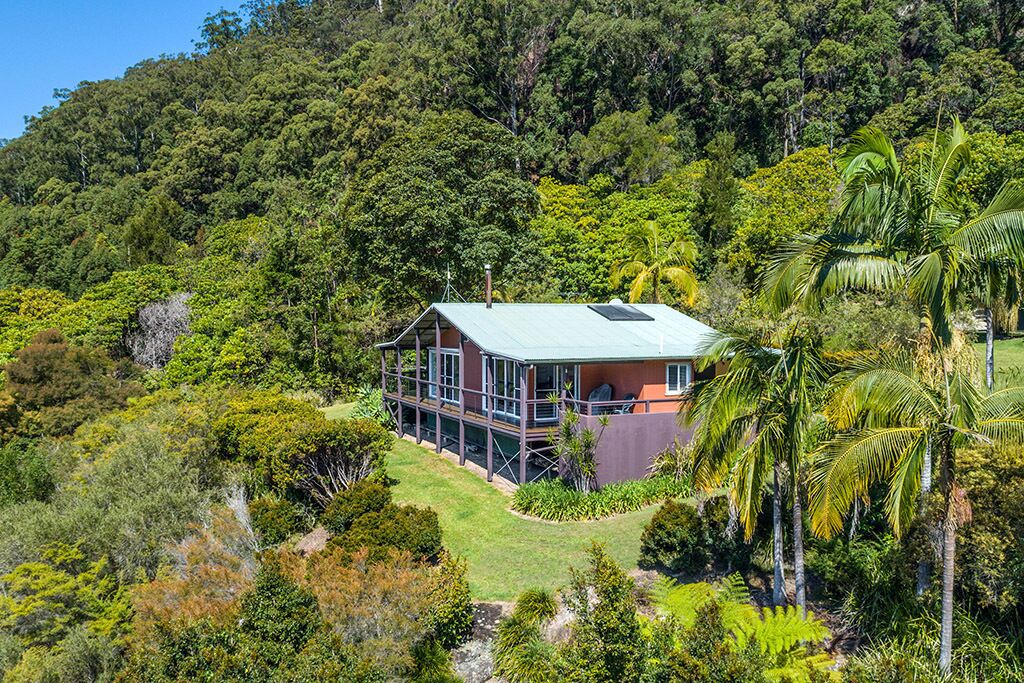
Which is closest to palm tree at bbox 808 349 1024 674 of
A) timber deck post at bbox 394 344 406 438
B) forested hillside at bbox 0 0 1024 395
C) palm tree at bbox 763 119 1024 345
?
palm tree at bbox 763 119 1024 345

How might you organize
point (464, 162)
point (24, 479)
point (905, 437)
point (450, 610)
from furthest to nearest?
1. point (464, 162)
2. point (24, 479)
3. point (450, 610)
4. point (905, 437)

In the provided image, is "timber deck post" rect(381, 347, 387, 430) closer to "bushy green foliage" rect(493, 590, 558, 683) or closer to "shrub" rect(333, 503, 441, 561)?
"shrub" rect(333, 503, 441, 561)

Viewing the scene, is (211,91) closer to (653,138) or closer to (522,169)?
(522,169)

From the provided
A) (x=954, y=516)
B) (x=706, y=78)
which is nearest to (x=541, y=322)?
(x=954, y=516)

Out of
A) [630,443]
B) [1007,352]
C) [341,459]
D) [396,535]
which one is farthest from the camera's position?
[1007,352]

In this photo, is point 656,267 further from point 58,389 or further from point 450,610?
point 58,389

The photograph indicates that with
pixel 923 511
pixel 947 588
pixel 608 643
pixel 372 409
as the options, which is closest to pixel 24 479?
pixel 372 409
